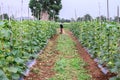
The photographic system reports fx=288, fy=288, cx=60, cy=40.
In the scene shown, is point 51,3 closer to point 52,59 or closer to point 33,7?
point 33,7

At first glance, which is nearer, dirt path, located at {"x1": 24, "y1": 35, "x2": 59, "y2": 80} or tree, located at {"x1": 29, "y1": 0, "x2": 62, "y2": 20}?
dirt path, located at {"x1": 24, "y1": 35, "x2": 59, "y2": 80}

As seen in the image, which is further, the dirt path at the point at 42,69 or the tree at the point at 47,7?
the tree at the point at 47,7

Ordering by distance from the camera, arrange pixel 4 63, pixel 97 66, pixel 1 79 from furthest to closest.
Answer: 1. pixel 97 66
2. pixel 4 63
3. pixel 1 79

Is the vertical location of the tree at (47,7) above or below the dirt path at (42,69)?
above

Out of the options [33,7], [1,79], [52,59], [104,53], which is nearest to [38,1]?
[33,7]

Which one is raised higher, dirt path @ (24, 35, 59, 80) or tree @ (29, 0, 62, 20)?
tree @ (29, 0, 62, 20)

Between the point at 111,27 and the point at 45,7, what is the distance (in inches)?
1331

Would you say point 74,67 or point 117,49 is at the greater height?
point 117,49

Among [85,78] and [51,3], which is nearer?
[85,78]

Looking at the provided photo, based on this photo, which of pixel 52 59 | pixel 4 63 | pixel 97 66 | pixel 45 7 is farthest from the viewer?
pixel 45 7

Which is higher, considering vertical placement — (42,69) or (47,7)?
(47,7)

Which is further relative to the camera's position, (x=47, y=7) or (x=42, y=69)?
(x=47, y=7)

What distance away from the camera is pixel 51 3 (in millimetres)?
40812

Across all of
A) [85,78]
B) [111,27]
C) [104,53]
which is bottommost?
[85,78]
